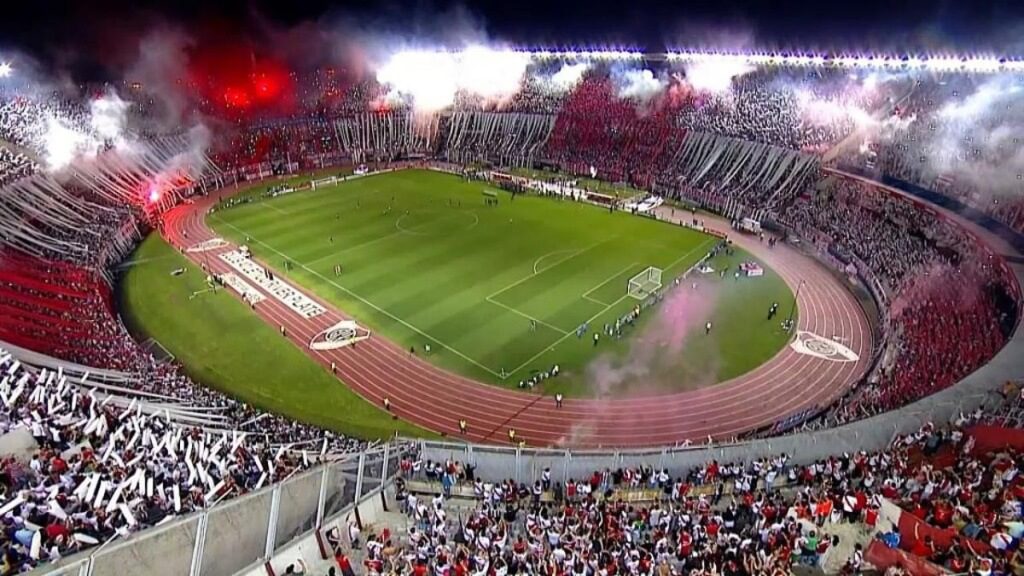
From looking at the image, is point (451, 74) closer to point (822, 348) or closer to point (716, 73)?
point (716, 73)

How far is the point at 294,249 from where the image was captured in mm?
50469

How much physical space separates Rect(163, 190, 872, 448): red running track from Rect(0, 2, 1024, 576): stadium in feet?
0.59

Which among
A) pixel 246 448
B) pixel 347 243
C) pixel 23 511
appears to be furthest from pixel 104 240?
pixel 23 511

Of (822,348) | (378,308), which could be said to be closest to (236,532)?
(378,308)

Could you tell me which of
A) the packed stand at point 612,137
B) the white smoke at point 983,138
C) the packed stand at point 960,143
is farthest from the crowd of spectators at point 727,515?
the packed stand at point 612,137

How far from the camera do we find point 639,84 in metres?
79.5

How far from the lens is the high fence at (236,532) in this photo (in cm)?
1145

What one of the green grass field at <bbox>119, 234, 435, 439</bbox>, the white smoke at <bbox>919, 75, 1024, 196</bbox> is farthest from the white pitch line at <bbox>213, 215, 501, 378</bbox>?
the white smoke at <bbox>919, 75, 1024, 196</bbox>

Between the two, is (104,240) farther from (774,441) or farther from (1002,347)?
(1002,347)

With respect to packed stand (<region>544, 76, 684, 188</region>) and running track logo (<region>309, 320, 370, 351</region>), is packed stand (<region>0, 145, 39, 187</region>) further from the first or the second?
packed stand (<region>544, 76, 684, 188</region>)

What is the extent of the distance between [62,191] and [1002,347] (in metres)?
62.8

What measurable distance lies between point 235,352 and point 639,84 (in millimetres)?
60954

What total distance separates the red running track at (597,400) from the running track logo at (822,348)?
0.49 m

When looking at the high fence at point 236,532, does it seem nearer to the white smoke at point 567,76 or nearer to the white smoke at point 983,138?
the white smoke at point 983,138
